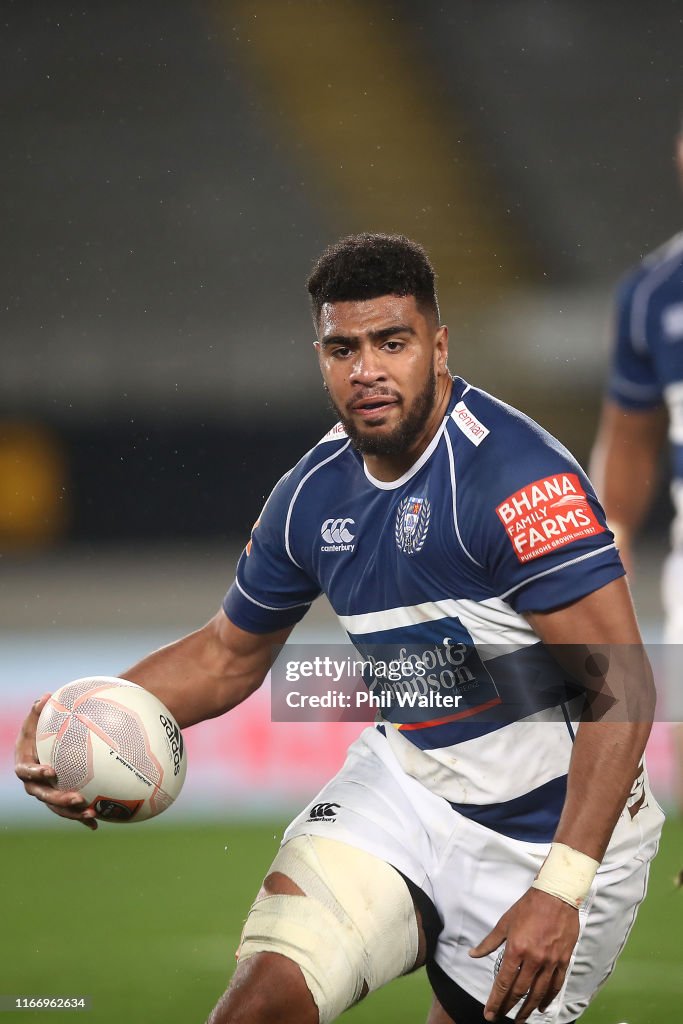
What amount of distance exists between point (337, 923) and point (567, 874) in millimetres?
447

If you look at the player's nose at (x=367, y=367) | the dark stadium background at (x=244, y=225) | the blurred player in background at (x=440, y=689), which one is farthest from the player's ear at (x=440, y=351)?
the dark stadium background at (x=244, y=225)

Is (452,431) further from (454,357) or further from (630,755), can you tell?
(454,357)

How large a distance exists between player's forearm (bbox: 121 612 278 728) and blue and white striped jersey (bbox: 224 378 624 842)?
0.89 feet

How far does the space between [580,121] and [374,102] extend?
2.03 metres

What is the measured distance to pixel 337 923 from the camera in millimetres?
2309

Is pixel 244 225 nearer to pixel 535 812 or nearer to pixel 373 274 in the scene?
pixel 373 274

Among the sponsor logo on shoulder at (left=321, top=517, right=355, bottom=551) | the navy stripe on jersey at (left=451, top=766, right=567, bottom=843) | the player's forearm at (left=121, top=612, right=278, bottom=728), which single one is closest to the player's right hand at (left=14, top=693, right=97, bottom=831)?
the player's forearm at (left=121, top=612, right=278, bottom=728)

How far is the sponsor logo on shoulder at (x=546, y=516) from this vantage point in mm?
2209

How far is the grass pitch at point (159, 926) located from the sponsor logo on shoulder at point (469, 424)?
181 centimetres

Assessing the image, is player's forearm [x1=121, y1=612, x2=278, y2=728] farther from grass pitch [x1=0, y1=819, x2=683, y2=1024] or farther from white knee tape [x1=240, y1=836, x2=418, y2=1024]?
grass pitch [x1=0, y1=819, x2=683, y2=1024]

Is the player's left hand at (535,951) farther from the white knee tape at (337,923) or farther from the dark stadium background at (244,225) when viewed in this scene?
the dark stadium background at (244,225)

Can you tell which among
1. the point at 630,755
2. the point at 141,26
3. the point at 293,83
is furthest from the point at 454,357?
the point at 630,755

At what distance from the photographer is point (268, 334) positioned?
11977 millimetres

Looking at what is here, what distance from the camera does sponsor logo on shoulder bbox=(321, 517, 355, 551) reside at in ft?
8.38
